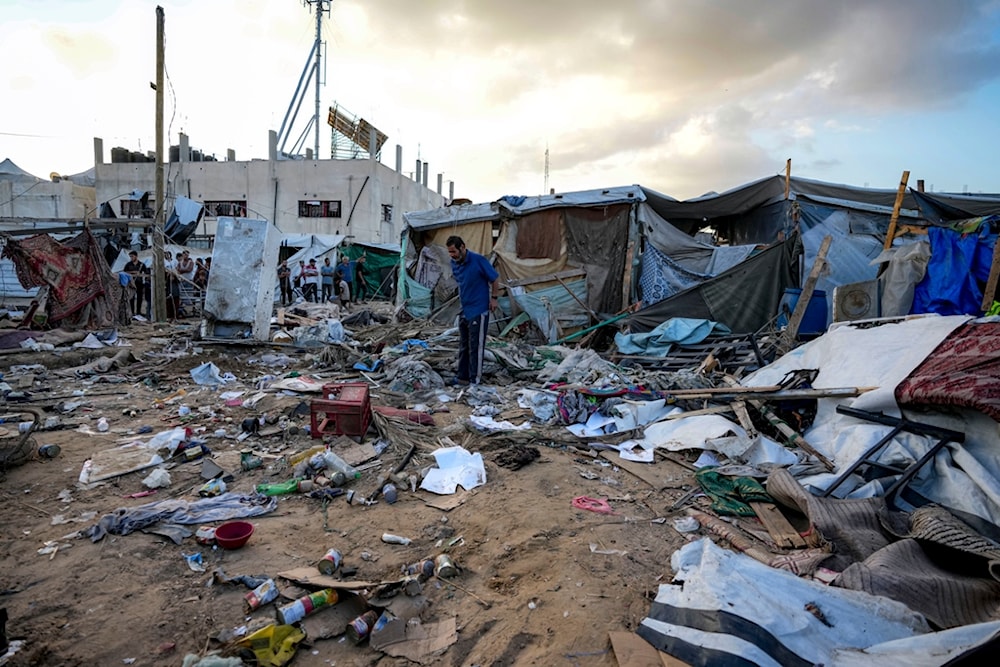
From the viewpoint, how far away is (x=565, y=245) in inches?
392

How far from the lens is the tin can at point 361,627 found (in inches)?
86.2

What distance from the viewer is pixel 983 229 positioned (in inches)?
244

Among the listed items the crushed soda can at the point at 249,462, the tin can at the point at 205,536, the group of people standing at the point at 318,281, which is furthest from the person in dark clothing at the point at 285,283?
the tin can at the point at 205,536

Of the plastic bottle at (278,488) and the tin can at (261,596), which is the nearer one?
the tin can at (261,596)

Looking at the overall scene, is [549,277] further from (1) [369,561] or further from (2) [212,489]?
(1) [369,561]

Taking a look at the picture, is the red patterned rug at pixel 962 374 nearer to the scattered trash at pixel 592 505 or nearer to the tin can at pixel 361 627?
the scattered trash at pixel 592 505

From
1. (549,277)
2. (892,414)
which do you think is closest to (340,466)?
(892,414)

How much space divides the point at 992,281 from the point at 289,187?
2416 cm

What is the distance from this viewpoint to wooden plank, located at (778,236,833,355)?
6637 millimetres

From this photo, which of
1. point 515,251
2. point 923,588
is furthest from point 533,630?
point 515,251

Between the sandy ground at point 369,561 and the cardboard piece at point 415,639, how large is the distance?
0.11ft

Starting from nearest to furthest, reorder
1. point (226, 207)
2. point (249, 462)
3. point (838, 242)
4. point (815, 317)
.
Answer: point (249, 462)
point (815, 317)
point (838, 242)
point (226, 207)

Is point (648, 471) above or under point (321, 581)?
above

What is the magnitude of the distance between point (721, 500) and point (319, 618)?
245cm
